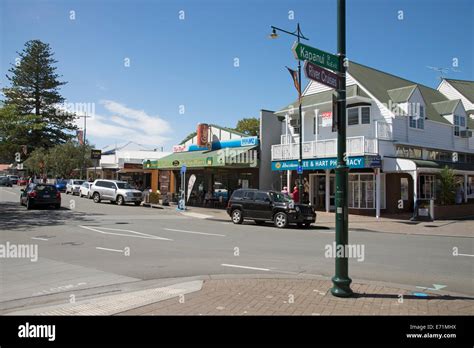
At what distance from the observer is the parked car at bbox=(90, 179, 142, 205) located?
31062 mm

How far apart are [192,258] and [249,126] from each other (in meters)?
52.7

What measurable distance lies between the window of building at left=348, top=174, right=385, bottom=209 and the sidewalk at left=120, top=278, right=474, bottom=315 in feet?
62.4

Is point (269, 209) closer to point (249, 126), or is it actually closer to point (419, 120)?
point (419, 120)

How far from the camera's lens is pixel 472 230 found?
Answer: 1831cm

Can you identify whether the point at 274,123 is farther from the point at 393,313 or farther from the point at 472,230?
the point at 393,313

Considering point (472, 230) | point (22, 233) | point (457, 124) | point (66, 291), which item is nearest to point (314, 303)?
point (66, 291)

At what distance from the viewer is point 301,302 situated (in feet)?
19.9

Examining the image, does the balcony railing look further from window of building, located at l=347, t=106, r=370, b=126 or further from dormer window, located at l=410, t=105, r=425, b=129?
dormer window, located at l=410, t=105, r=425, b=129

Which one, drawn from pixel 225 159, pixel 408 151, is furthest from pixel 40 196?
pixel 408 151

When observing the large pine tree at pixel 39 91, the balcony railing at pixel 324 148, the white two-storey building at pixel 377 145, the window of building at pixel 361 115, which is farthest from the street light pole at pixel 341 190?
the large pine tree at pixel 39 91

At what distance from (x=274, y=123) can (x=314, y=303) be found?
26.1 m

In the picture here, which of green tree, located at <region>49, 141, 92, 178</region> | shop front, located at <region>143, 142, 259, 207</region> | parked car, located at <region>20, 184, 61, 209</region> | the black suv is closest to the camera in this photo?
the black suv

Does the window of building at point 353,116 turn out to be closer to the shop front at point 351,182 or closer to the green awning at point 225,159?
the shop front at point 351,182

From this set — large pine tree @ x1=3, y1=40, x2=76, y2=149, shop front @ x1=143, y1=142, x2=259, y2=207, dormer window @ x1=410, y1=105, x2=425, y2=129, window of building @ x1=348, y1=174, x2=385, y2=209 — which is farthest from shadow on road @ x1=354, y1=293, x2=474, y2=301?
large pine tree @ x1=3, y1=40, x2=76, y2=149
